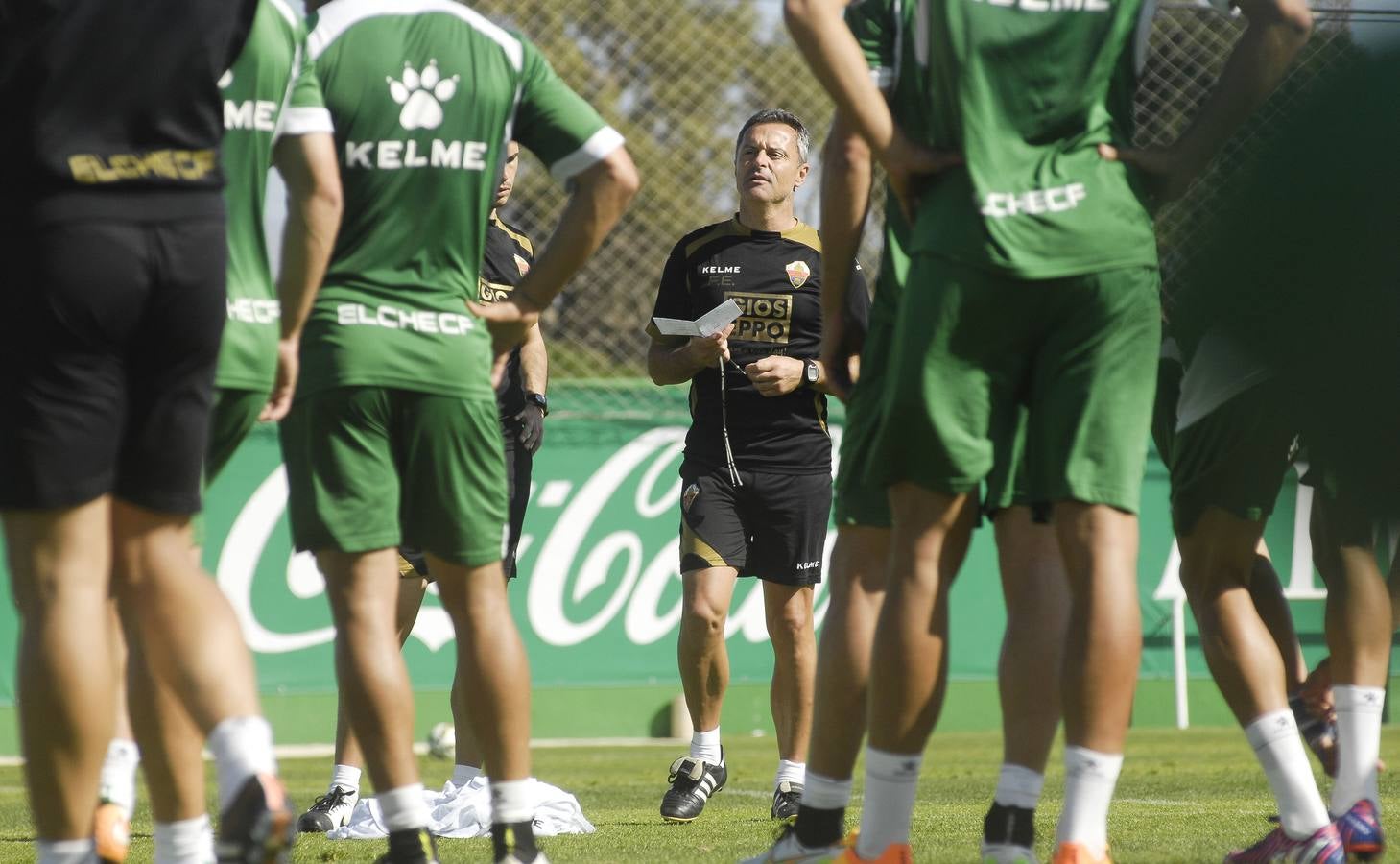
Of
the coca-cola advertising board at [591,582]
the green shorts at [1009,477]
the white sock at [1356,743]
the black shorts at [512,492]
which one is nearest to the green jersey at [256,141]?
the green shorts at [1009,477]

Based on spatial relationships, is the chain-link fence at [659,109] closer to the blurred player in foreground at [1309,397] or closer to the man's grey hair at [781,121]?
the man's grey hair at [781,121]

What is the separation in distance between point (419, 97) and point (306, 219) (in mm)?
403

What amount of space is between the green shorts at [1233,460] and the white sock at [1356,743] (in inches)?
20.2

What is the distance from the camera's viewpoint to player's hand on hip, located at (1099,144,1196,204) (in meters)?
3.66

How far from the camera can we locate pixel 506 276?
6.68 m

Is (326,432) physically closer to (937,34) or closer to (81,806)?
(81,806)

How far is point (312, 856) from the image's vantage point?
5.00 meters

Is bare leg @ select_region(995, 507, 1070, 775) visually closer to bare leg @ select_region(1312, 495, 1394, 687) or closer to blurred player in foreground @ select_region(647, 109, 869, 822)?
bare leg @ select_region(1312, 495, 1394, 687)

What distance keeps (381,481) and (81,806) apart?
109 cm

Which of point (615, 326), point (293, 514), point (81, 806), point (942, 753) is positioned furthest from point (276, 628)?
point (81, 806)

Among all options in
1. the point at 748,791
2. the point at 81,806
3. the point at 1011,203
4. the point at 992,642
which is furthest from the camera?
the point at 992,642

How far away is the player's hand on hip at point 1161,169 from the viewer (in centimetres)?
366

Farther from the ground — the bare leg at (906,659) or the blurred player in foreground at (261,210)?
the blurred player in foreground at (261,210)

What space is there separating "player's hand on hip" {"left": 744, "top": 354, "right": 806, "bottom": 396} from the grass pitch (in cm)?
153
